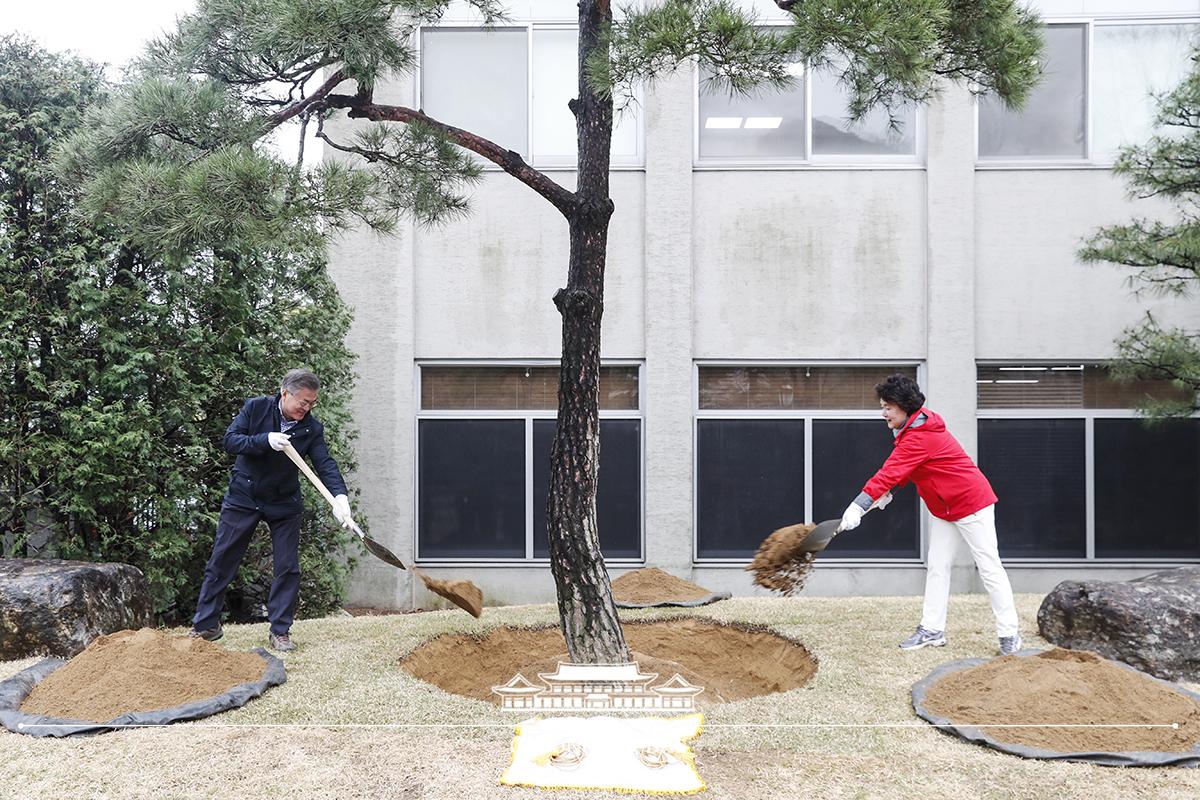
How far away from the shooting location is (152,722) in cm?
425

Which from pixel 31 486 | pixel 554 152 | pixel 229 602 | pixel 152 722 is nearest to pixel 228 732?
pixel 152 722

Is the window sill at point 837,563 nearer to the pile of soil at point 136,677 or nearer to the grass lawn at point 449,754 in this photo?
the grass lawn at point 449,754

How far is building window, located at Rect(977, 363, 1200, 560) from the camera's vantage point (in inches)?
Result: 373

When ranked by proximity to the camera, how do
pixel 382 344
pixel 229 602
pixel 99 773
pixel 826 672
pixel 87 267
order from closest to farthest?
pixel 99 773 < pixel 826 672 < pixel 87 267 < pixel 229 602 < pixel 382 344

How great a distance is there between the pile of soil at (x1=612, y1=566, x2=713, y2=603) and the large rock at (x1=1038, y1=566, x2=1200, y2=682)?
2727 millimetres

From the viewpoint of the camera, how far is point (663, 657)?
6551 mm

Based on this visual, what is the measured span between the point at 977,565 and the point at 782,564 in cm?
115

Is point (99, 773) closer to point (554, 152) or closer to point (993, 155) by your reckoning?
point (554, 152)

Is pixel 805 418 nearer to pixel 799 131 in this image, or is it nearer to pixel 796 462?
pixel 796 462

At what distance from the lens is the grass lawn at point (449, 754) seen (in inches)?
142

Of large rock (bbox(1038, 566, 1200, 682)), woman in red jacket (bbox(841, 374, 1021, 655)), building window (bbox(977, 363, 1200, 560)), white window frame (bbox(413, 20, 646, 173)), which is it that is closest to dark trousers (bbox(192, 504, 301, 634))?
woman in red jacket (bbox(841, 374, 1021, 655))

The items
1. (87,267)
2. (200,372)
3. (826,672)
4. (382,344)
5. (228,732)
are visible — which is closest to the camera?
(228,732)

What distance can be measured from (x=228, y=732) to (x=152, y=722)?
0.37 meters

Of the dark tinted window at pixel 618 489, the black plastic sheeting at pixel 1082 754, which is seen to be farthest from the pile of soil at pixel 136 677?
the dark tinted window at pixel 618 489
